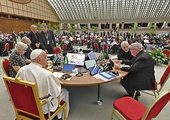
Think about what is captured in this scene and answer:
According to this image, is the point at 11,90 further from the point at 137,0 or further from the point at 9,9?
the point at 137,0

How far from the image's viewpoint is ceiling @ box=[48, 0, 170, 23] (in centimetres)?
2319

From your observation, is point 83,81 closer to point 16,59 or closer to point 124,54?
point 16,59

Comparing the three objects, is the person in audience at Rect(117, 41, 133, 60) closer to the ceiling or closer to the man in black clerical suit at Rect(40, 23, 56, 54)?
the man in black clerical suit at Rect(40, 23, 56, 54)

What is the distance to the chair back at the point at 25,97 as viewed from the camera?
46.1 inches

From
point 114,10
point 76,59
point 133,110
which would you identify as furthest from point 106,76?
point 114,10

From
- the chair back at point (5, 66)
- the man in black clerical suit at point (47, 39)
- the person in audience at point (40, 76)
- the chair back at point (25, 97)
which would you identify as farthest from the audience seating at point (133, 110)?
the man in black clerical suit at point (47, 39)

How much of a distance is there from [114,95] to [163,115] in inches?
37.8

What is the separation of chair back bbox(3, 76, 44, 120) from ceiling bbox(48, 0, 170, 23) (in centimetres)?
2486

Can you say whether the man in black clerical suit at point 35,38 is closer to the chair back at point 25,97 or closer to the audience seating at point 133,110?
the chair back at point 25,97

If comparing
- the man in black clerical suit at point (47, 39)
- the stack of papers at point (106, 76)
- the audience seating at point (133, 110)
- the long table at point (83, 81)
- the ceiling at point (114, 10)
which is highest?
the ceiling at point (114, 10)

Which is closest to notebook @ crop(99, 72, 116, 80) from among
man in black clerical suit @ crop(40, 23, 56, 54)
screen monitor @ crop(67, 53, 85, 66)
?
screen monitor @ crop(67, 53, 85, 66)

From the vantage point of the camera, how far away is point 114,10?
25.4m

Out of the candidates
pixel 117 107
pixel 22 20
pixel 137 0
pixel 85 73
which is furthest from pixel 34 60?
pixel 137 0

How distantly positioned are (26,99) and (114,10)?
2729 cm
